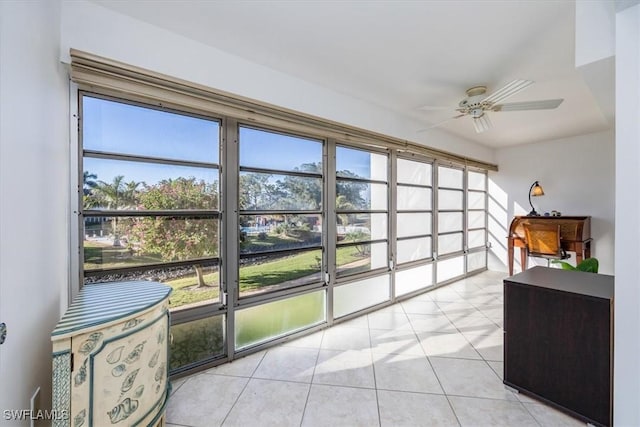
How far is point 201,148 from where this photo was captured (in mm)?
2398

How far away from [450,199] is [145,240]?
194 inches

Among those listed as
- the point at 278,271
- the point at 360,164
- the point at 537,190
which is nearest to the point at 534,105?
the point at 360,164

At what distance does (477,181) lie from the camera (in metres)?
5.93

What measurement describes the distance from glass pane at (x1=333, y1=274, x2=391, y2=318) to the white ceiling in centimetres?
238

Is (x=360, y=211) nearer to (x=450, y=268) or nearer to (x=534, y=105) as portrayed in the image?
(x=534, y=105)

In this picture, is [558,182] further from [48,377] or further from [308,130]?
[48,377]

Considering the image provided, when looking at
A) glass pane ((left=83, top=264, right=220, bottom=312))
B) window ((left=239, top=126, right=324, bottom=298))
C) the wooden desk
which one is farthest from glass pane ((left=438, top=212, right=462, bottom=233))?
glass pane ((left=83, top=264, right=220, bottom=312))

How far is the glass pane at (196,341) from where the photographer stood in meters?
2.29

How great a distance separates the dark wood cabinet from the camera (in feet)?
5.34

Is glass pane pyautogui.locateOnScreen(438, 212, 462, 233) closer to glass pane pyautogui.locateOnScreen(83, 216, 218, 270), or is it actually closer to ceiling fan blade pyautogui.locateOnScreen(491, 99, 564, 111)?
ceiling fan blade pyautogui.locateOnScreen(491, 99, 564, 111)

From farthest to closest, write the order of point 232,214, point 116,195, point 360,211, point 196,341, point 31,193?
1. point 360,211
2. point 232,214
3. point 196,341
4. point 116,195
5. point 31,193

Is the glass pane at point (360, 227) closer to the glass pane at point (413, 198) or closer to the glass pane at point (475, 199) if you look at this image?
the glass pane at point (413, 198)

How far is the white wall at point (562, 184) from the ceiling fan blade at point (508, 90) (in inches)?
151

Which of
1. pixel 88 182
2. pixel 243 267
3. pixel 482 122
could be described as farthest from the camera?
pixel 482 122
